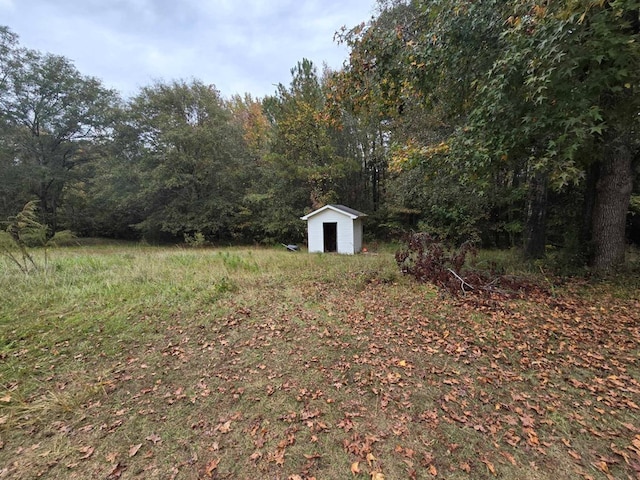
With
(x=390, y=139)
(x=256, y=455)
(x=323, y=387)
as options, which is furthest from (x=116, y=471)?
(x=390, y=139)

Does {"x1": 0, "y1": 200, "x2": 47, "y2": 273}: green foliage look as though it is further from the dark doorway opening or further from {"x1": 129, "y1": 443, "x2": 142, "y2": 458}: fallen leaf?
the dark doorway opening

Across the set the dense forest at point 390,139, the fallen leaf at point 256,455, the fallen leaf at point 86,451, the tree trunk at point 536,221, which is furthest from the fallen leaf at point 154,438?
the tree trunk at point 536,221

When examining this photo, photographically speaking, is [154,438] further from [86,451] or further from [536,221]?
[536,221]

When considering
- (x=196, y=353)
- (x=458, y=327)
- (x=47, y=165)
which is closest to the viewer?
(x=196, y=353)

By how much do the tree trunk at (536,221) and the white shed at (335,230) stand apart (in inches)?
232

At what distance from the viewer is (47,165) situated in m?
15.3

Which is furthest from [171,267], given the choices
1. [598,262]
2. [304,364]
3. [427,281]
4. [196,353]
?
[598,262]

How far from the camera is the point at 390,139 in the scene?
1257cm

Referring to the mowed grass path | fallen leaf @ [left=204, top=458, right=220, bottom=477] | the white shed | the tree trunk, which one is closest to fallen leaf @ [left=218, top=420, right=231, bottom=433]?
the mowed grass path

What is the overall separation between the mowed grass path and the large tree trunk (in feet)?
3.27

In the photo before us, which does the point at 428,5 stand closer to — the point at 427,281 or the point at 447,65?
the point at 447,65

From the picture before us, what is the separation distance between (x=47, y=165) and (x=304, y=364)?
817 inches

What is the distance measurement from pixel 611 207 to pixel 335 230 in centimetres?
913

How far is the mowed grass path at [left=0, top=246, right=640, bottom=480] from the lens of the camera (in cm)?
173
